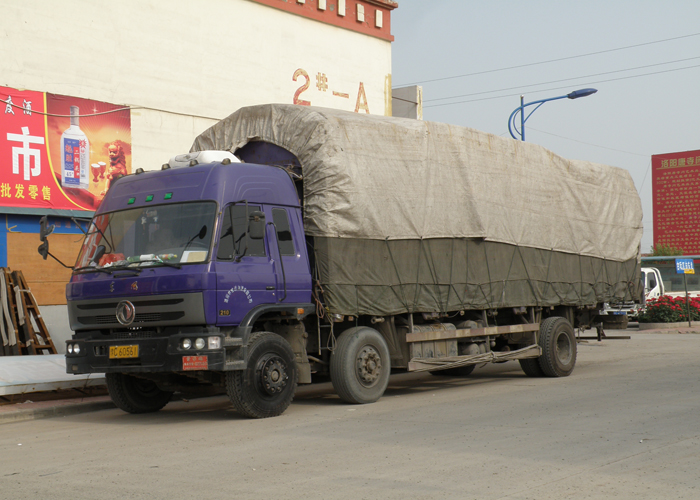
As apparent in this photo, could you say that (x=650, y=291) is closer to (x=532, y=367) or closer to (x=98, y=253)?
(x=532, y=367)

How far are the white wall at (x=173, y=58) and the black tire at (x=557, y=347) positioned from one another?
336 inches

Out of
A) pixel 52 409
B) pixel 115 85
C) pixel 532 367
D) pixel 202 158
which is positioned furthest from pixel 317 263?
pixel 115 85

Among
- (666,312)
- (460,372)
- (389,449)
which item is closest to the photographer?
(389,449)

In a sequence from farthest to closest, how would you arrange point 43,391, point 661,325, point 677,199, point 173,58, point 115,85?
1. point 677,199
2. point 661,325
3. point 173,58
4. point 115,85
5. point 43,391

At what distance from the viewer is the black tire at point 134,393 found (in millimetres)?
10469

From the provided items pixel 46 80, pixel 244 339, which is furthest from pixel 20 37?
pixel 244 339

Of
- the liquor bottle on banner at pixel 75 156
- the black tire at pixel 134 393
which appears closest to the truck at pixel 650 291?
the black tire at pixel 134 393

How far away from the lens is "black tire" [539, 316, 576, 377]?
13867 millimetres

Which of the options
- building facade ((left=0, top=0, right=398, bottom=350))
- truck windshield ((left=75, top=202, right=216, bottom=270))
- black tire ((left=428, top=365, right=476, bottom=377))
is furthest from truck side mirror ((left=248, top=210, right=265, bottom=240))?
black tire ((left=428, top=365, right=476, bottom=377))

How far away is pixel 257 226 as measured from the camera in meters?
9.36

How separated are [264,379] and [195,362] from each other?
91cm

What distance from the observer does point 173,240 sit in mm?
A: 9414

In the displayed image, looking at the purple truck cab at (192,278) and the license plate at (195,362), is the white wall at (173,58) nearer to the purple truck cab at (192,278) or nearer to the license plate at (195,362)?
the purple truck cab at (192,278)

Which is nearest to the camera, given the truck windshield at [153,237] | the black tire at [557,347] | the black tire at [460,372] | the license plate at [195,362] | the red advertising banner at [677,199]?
the license plate at [195,362]
